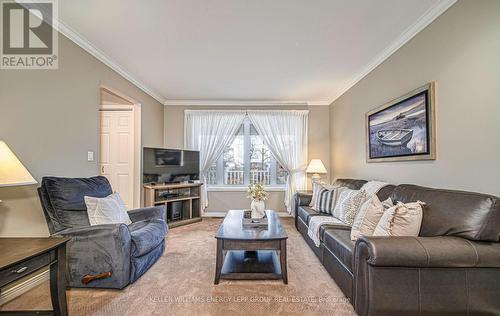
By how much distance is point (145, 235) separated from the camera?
242cm

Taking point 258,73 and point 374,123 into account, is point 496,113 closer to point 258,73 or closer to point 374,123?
point 374,123

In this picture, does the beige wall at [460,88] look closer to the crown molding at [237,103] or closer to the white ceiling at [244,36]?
the white ceiling at [244,36]

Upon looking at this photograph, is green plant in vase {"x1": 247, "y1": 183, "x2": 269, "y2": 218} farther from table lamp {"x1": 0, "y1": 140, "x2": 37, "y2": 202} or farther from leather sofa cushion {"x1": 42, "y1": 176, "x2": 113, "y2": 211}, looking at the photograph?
table lamp {"x1": 0, "y1": 140, "x2": 37, "y2": 202}

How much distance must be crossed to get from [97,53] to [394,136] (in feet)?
12.2

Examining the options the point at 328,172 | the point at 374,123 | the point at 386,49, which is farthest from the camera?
the point at 328,172

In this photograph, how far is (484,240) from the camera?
1.54 m

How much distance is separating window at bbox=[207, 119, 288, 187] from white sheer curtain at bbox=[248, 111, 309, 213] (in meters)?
0.22

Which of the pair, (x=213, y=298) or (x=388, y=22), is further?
(x=388, y=22)

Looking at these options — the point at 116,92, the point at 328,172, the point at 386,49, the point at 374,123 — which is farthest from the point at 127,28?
the point at 328,172

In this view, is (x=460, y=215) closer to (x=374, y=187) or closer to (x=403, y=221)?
(x=403, y=221)

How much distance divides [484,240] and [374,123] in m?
1.96

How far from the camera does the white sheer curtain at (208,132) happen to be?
5.03m

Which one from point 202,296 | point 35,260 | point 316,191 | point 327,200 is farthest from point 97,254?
point 316,191

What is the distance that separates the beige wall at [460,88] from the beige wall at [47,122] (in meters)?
3.66
